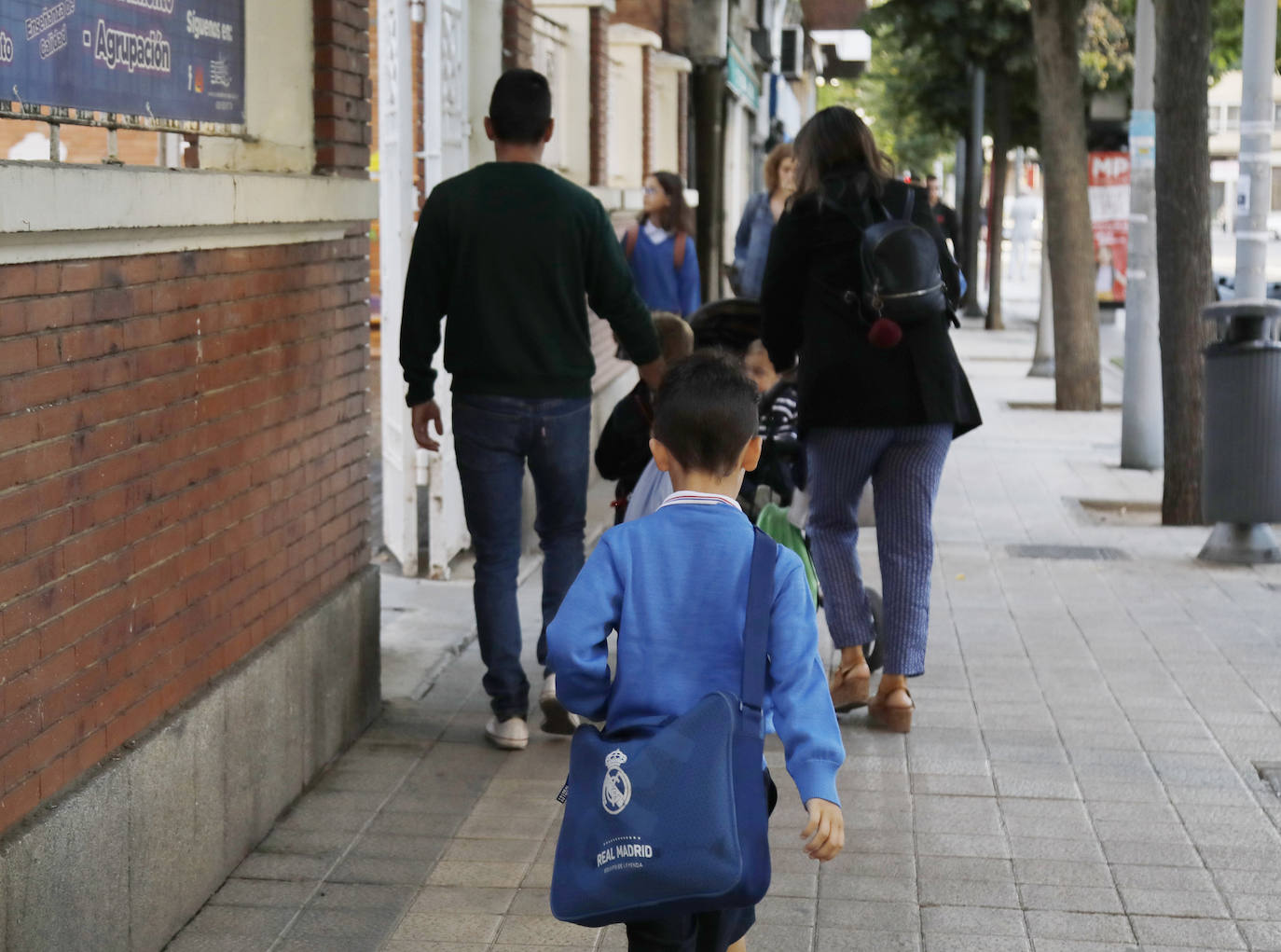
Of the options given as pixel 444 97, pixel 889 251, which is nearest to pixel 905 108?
pixel 444 97

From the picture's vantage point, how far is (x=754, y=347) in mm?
6266

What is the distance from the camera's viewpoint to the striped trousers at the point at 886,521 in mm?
5625

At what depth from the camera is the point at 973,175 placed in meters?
27.8

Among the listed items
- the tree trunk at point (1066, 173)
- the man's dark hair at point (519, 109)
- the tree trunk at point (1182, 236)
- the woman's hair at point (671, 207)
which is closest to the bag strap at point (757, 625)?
the man's dark hair at point (519, 109)

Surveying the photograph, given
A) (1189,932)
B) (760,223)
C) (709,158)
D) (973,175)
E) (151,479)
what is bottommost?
(1189,932)

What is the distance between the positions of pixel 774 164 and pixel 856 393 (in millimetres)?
3598

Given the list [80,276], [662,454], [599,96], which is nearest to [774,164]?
[599,96]

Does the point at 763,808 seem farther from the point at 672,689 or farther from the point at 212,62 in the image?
the point at 212,62

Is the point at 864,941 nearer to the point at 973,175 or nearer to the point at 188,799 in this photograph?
the point at 188,799

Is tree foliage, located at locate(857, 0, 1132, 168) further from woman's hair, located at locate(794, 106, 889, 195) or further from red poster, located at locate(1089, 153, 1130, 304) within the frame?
woman's hair, located at locate(794, 106, 889, 195)

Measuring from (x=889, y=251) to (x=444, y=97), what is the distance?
132 inches

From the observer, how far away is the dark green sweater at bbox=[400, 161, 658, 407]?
17.6 ft

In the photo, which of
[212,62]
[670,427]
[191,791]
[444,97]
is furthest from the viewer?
[444,97]

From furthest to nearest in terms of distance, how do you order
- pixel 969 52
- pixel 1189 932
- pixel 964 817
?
pixel 969 52 → pixel 964 817 → pixel 1189 932
